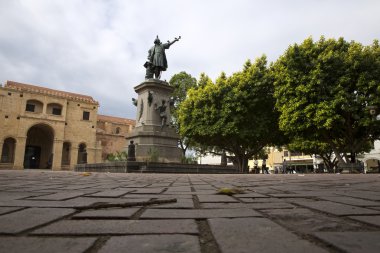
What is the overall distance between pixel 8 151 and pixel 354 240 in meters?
41.1

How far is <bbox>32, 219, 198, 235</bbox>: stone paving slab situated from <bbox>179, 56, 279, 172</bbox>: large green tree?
20.1 m

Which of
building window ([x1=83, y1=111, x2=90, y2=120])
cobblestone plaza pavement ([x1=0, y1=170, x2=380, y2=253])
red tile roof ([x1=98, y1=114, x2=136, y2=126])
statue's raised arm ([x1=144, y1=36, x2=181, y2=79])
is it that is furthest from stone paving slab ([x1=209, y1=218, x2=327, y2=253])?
red tile roof ([x1=98, y1=114, x2=136, y2=126])

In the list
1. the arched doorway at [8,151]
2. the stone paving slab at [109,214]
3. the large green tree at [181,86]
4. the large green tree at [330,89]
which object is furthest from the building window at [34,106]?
the stone paving slab at [109,214]

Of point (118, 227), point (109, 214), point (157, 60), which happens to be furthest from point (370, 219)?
point (157, 60)

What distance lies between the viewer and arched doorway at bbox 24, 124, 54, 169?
38125 millimetres

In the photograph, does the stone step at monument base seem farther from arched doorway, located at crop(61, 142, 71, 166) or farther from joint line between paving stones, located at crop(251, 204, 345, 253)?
arched doorway, located at crop(61, 142, 71, 166)

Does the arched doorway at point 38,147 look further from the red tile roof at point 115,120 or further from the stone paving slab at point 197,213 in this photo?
the stone paving slab at point 197,213

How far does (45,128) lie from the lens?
38.6 m

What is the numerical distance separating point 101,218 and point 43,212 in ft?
1.61

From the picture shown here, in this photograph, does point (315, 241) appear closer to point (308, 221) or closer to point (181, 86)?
point (308, 221)

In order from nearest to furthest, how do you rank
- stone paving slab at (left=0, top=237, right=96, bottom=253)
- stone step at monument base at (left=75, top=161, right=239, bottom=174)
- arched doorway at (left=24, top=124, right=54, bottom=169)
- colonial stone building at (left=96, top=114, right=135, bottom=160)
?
stone paving slab at (left=0, top=237, right=96, bottom=253)
stone step at monument base at (left=75, top=161, right=239, bottom=174)
arched doorway at (left=24, top=124, right=54, bottom=169)
colonial stone building at (left=96, top=114, right=135, bottom=160)

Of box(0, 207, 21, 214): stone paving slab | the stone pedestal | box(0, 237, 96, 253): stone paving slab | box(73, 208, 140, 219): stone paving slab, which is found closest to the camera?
box(0, 237, 96, 253): stone paving slab

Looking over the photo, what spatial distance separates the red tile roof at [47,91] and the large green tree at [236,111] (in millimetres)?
21803

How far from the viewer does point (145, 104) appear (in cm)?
1680
